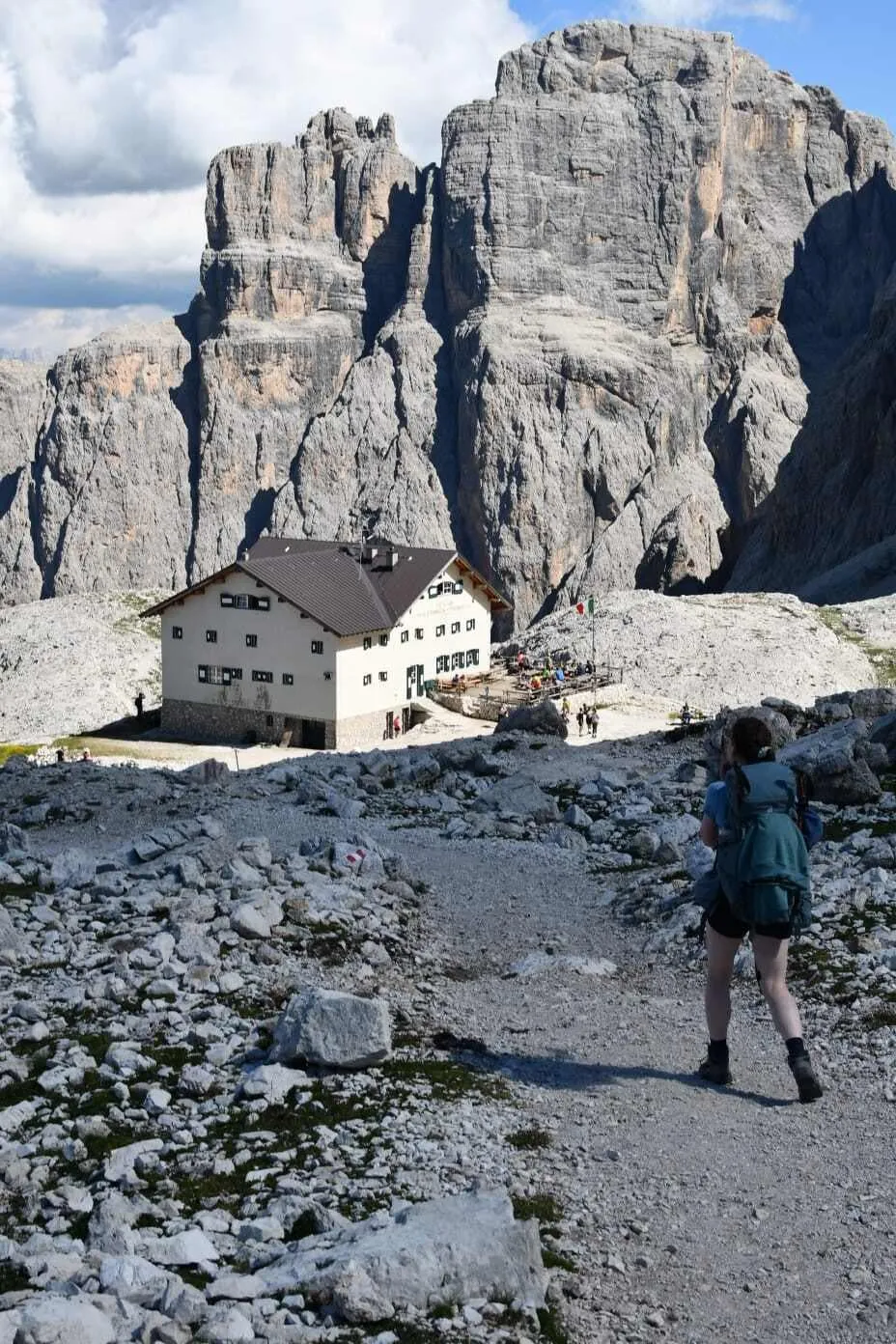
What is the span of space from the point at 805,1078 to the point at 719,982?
1039mm

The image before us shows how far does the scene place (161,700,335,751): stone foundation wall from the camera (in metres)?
68.2

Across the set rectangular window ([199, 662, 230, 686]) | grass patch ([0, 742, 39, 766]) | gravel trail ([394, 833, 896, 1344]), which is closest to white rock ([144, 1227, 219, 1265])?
gravel trail ([394, 833, 896, 1344])

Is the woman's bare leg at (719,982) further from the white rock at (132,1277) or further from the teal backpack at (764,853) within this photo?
the white rock at (132,1277)

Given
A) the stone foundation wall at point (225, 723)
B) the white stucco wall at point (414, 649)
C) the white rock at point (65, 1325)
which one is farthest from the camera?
the stone foundation wall at point (225, 723)

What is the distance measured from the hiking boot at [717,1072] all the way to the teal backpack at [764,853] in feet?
4.32

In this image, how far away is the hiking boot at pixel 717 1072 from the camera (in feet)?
42.4

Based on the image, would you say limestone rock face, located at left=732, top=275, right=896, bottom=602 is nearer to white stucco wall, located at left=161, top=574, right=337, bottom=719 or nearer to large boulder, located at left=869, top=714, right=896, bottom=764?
white stucco wall, located at left=161, top=574, right=337, bottom=719

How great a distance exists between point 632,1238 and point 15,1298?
4020 millimetres

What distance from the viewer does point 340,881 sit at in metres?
20.0

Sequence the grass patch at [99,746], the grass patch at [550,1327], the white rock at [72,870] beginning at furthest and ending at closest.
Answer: the grass patch at [99,746], the white rock at [72,870], the grass patch at [550,1327]

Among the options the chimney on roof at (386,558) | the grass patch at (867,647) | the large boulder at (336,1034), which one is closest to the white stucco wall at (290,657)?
the chimney on roof at (386,558)

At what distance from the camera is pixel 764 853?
12445mm

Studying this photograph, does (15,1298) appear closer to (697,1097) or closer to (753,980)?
(697,1097)

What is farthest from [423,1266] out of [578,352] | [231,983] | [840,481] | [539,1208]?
[578,352]
